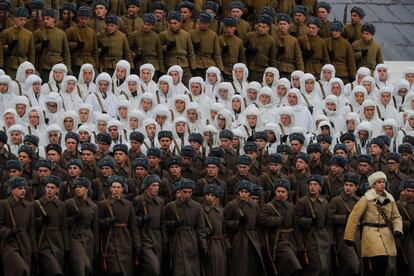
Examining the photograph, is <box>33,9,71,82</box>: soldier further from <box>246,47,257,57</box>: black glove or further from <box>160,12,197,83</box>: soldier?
<box>246,47,257,57</box>: black glove

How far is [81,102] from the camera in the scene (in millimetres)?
38500

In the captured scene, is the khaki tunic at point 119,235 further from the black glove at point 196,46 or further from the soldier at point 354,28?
the soldier at point 354,28

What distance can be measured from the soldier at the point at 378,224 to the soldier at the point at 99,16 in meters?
7.47

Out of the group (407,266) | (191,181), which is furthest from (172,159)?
(407,266)

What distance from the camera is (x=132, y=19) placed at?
135 ft

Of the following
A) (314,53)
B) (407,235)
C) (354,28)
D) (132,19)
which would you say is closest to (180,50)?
(132,19)

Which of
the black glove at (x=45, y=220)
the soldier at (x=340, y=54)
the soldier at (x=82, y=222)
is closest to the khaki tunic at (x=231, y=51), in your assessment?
the soldier at (x=340, y=54)

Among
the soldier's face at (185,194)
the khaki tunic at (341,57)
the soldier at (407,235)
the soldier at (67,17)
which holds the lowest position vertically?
the soldier at (407,235)

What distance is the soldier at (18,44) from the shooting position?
39.4 meters

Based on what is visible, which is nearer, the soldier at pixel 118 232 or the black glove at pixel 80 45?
the soldier at pixel 118 232

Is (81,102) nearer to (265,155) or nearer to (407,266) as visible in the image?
(265,155)

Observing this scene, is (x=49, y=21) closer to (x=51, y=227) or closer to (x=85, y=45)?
(x=85, y=45)

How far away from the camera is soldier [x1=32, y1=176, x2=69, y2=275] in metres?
33.8

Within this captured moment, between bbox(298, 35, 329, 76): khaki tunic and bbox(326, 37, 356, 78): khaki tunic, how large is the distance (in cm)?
15
